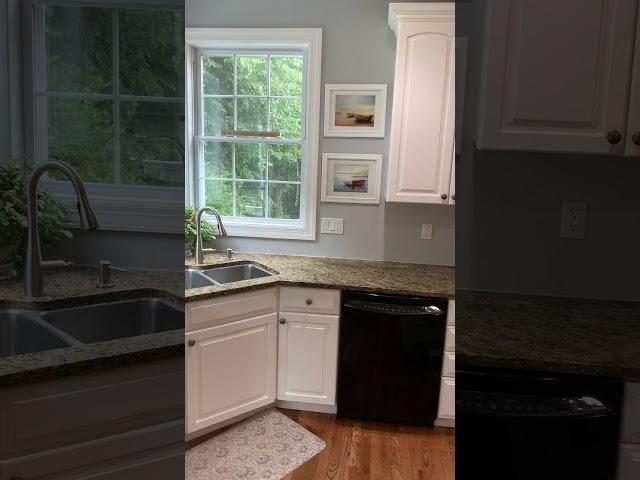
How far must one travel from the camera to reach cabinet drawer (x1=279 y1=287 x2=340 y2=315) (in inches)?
48.3

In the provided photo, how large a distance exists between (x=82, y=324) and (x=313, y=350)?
106 cm

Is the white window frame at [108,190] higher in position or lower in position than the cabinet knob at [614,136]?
lower

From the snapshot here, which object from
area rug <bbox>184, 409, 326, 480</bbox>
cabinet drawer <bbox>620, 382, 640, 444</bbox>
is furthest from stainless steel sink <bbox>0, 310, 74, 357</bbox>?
cabinet drawer <bbox>620, 382, 640, 444</bbox>

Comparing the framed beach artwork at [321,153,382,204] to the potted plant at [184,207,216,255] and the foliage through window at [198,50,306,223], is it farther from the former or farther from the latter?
the potted plant at [184,207,216,255]

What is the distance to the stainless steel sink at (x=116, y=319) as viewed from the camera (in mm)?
224

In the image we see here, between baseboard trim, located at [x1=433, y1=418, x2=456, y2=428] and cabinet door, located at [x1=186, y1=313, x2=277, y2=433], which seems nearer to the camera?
cabinet door, located at [x1=186, y1=313, x2=277, y2=433]

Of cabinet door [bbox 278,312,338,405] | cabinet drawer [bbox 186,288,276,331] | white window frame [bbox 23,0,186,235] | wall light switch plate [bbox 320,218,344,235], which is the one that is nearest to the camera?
white window frame [bbox 23,0,186,235]

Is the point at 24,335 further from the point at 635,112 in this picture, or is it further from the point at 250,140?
the point at 250,140

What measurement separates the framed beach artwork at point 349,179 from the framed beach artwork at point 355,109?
0.05 m

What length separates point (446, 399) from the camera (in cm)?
124

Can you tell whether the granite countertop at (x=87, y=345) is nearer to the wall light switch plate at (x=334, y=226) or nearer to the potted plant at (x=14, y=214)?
the potted plant at (x=14, y=214)

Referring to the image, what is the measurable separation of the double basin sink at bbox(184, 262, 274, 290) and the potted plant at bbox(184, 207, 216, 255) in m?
0.07

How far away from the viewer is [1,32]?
8.0 inches

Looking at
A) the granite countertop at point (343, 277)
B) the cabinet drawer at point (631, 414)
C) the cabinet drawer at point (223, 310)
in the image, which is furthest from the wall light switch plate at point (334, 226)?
the cabinet drawer at point (631, 414)
